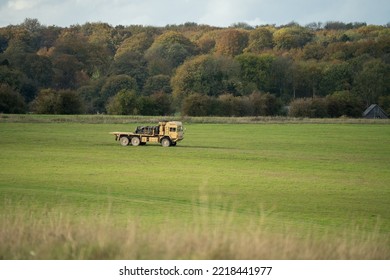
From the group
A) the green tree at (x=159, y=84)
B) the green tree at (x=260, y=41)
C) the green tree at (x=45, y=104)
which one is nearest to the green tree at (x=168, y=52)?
the green tree at (x=159, y=84)

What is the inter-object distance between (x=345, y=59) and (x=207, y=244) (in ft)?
377

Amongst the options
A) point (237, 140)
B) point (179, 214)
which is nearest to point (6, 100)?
point (237, 140)

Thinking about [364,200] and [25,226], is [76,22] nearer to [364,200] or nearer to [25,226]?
[364,200]

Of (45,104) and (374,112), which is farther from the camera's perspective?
(374,112)

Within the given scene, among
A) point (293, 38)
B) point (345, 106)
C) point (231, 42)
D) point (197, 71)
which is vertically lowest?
point (345, 106)

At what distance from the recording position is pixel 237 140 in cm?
5672

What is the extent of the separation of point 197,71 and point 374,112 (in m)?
27.2

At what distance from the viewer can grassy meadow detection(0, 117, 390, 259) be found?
11.0 m

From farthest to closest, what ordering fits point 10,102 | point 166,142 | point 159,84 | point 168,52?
1. point 168,52
2. point 159,84
3. point 10,102
4. point 166,142

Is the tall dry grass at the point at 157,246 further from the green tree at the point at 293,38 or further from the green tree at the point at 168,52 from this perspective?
the green tree at the point at 293,38

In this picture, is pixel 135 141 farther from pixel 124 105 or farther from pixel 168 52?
pixel 168 52

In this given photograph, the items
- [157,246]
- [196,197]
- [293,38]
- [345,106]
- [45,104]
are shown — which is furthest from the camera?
[293,38]

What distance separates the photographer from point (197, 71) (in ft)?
394

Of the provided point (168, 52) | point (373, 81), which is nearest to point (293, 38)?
point (168, 52)
